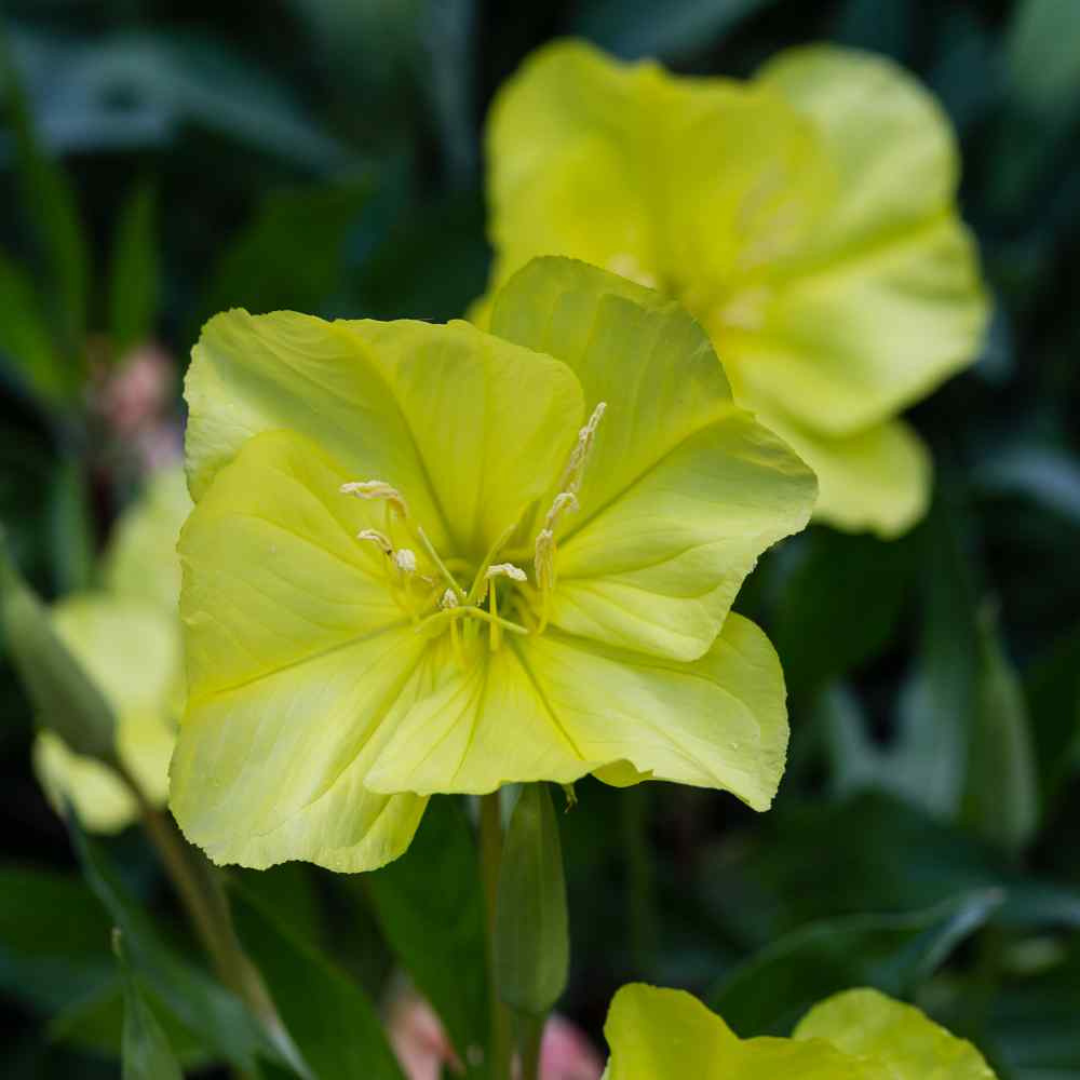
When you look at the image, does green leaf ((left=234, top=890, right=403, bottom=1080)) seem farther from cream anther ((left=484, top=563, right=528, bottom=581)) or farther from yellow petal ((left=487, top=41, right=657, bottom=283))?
yellow petal ((left=487, top=41, right=657, bottom=283))

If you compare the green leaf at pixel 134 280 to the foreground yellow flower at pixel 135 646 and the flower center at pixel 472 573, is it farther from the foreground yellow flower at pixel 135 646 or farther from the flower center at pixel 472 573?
the flower center at pixel 472 573

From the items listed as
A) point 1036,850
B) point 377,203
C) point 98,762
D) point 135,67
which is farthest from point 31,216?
point 1036,850

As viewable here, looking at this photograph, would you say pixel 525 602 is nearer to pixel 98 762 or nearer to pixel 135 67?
pixel 98 762

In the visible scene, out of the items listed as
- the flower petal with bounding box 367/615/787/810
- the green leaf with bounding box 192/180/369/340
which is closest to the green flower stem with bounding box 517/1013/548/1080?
the flower petal with bounding box 367/615/787/810

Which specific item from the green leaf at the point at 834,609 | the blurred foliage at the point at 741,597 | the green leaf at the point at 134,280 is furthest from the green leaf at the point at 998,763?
the green leaf at the point at 134,280

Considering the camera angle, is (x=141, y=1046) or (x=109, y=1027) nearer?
(x=141, y=1046)

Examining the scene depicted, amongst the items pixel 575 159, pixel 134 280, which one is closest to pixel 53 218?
pixel 134 280

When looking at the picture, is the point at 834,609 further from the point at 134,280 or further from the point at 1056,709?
the point at 134,280
